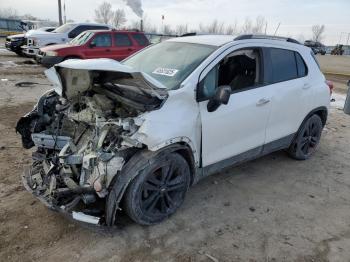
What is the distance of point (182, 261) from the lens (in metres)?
3.08

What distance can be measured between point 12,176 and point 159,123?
7.46 feet

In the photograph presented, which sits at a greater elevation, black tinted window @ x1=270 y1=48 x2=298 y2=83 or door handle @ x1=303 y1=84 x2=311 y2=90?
black tinted window @ x1=270 y1=48 x2=298 y2=83

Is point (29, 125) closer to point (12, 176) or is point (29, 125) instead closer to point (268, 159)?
point (12, 176)

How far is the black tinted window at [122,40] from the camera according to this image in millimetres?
13520

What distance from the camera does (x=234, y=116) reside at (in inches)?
154

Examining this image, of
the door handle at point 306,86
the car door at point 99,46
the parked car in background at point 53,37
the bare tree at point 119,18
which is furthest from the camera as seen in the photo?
the bare tree at point 119,18

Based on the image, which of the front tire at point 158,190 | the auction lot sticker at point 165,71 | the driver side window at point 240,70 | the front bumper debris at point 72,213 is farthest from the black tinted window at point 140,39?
the front bumper debris at point 72,213

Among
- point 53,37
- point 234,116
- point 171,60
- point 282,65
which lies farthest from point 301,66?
point 53,37

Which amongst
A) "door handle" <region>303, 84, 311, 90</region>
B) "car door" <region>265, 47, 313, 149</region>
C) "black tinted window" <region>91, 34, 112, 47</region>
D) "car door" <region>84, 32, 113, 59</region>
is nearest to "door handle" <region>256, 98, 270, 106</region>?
"car door" <region>265, 47, 313, 149</region>

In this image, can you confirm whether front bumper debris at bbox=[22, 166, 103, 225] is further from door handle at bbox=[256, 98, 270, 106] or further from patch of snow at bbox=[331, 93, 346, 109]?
patch of snow at bbox=[331, 93, 346, 109]

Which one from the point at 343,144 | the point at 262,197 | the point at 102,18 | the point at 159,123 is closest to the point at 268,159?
the point at 262,197

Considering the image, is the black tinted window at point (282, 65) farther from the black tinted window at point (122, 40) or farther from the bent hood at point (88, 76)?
the black tinted window at point (122, 40)

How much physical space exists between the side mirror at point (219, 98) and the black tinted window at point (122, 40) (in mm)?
10642

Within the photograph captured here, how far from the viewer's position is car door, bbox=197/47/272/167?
145 inches
